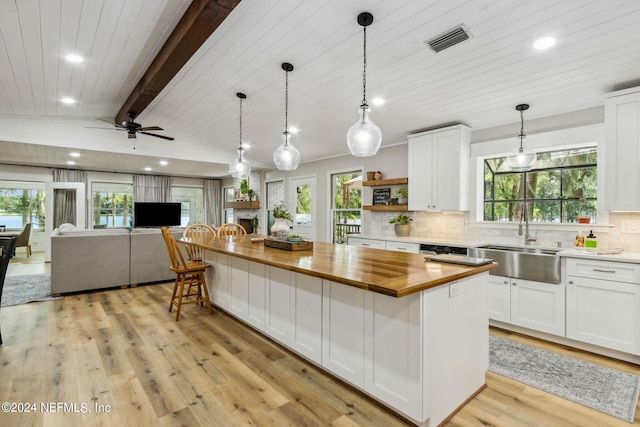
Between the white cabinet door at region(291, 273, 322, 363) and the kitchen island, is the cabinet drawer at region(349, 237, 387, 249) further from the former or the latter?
the white cabinet door at region(291, 273, 322, 363)

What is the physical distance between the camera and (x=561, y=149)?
356 cm

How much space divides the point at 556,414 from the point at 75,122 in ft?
23.7

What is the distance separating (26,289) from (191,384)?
14.4 ft

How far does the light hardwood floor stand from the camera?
1.87 meters

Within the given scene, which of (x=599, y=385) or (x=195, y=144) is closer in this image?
(x=599, y=385)

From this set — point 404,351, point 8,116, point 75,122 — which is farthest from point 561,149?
point 8,116

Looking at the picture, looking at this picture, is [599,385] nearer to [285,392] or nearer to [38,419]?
[285,392]

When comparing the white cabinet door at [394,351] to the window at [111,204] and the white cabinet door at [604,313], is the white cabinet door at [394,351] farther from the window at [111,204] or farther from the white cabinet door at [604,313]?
the window at [111,204]

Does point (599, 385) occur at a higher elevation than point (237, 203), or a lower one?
lower

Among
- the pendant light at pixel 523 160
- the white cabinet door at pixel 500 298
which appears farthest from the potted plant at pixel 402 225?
the pendant light at pixel 523 160

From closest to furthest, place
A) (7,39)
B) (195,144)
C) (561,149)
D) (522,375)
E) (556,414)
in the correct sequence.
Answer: (556,414)
(522,375)
(7,39)
(561,149)
(195,144)

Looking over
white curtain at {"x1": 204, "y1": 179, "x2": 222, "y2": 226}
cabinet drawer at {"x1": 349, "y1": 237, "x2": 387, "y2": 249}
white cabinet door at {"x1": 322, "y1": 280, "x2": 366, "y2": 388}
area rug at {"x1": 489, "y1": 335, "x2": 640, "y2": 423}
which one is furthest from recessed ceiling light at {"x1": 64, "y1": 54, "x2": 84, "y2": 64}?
white curtain at {"x1": 204, "y1": 179, "x2": 222, "y2": 226}

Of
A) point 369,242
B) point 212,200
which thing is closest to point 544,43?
point 369,242

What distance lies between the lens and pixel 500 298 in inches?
129
